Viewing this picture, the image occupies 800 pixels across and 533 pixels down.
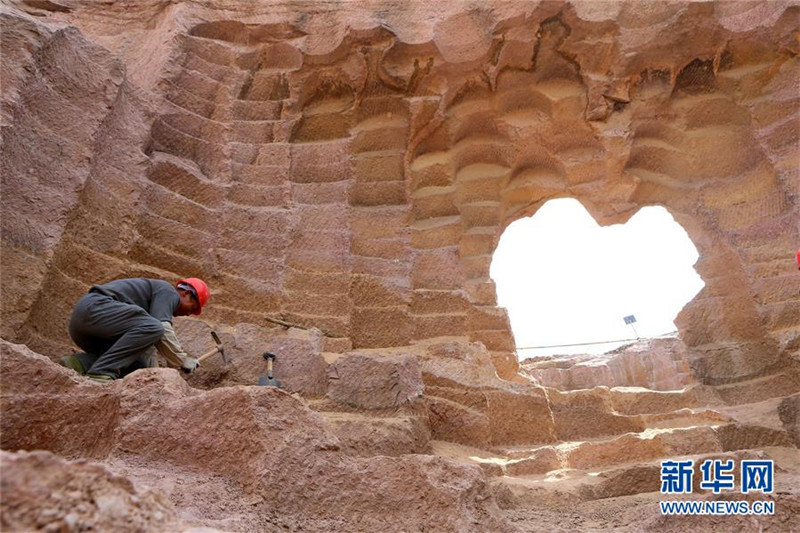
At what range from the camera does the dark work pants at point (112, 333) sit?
13.5 feet

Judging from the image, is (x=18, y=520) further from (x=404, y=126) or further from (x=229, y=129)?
(x=404, y=126)

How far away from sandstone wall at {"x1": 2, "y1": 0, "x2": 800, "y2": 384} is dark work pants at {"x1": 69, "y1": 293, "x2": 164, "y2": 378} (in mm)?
1215

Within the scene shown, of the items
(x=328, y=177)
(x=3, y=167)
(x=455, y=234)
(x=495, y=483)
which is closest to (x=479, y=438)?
(x=495, y=483)

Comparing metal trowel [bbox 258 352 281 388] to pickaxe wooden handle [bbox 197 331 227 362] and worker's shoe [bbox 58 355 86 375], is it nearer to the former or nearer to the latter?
pickaxe wooden handle [bbox 197 331 227 362]

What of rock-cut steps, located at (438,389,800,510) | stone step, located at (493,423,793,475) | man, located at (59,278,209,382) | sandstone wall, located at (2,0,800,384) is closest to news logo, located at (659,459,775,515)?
rock-cut steps, located at (438,389,800,510)

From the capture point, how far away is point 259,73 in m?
7.50

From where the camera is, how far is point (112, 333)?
4.19 meters

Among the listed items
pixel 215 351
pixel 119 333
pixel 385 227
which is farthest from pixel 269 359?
pixel 385 227

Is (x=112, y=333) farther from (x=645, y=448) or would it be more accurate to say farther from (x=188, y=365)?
(x=645, y=448)

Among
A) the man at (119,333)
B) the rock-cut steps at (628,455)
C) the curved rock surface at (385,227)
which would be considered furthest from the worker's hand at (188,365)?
the rock-cut steps at (628,455)

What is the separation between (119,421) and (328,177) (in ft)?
14.1

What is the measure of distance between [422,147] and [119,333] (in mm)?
4384

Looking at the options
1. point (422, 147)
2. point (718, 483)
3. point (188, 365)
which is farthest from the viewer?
point (422, 147)

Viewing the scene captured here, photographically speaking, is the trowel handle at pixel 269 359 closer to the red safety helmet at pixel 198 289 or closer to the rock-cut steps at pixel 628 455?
the red safety helmet at pixel 198 289
